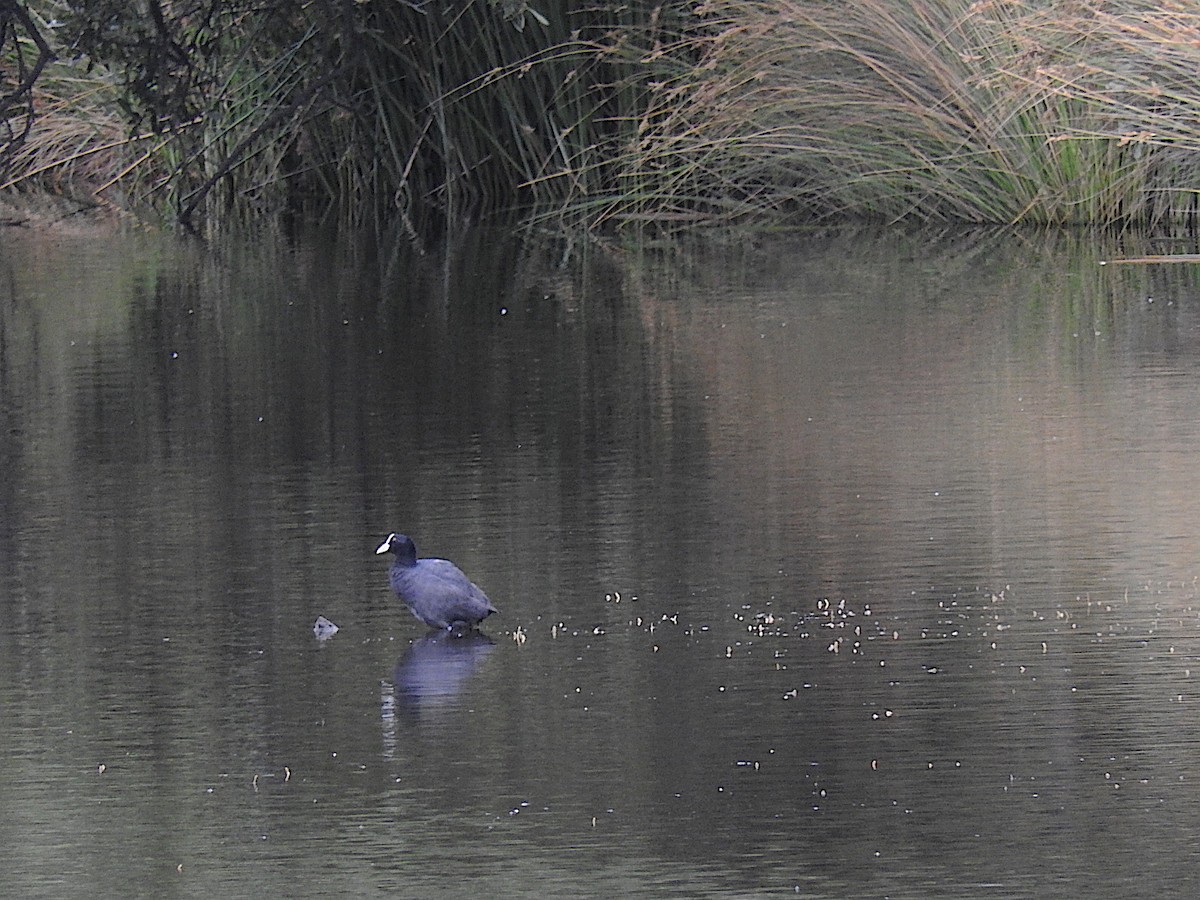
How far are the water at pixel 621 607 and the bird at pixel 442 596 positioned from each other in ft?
0.27

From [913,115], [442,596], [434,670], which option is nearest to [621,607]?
[442,596]

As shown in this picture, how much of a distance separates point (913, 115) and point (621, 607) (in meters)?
9.21

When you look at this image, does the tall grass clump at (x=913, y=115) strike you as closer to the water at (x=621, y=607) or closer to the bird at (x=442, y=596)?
the water at (x=621, y=607)

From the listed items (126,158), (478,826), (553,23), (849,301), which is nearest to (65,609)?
(478,826)

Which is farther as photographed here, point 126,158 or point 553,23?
point 126,158

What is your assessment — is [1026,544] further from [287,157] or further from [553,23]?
[287,157]

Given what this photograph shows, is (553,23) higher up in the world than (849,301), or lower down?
higher up

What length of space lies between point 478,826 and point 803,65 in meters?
11.2

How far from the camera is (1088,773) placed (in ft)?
14.3

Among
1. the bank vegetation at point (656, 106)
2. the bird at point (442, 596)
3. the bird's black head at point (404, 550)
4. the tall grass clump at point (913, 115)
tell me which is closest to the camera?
the bird at point (442, 596)

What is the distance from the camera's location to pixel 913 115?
1443cm

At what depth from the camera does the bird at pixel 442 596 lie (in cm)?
545

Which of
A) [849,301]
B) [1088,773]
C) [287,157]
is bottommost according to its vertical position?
[1088,773]

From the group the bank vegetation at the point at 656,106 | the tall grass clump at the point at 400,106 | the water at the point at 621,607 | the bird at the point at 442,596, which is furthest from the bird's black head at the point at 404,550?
the tall grass clump at the point at 400,106
